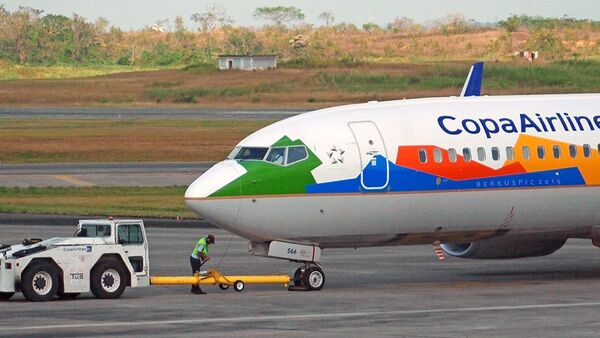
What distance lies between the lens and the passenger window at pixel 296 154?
33.4 meters

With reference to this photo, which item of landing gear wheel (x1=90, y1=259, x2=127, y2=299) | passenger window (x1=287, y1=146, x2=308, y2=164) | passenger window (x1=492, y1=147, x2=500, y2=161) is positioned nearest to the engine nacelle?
passenger window (x1=492, y1=147, x2=500, y2=161)

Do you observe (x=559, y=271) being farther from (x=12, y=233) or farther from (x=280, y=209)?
(x=12, y=233)

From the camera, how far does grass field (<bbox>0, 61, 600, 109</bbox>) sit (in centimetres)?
13138

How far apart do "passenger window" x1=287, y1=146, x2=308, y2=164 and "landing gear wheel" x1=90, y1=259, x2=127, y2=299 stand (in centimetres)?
452

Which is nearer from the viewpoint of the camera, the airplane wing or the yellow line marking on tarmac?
the airplane wing

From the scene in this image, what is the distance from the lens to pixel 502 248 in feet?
123

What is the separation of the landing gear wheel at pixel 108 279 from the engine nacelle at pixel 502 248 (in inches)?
371

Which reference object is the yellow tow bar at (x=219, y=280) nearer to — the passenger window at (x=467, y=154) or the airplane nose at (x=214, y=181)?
the airplane nose at (x=214, y=181)

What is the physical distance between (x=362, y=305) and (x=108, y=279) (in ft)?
18.9

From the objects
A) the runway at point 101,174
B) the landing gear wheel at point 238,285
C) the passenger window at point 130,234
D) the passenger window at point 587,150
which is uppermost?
the passenger window at point 587,150

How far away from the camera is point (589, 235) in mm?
36906

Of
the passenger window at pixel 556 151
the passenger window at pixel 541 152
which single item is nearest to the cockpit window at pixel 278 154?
the passenger window at pixel 541 152

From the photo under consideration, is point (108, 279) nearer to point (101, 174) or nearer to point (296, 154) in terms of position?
point (296, 154)

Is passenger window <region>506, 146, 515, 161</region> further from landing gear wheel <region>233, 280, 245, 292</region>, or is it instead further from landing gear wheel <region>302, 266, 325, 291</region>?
landing gear wheel <region>233, 280, 245, 292</region>
